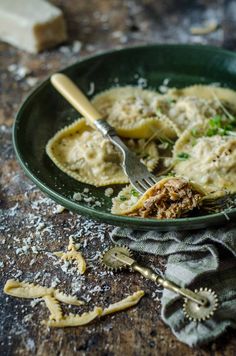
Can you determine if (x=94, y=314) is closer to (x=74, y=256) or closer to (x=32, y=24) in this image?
(x=74, y=256)

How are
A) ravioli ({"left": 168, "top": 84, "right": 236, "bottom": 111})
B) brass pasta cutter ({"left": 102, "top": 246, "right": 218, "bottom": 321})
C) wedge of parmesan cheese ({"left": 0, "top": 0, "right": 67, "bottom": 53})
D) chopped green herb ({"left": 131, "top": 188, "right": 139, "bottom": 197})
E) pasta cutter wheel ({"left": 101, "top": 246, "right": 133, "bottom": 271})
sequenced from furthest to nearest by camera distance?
wedge of parmesan cheese ({"left": 0, "top": 0, "right": 67, "bottom": 53})
ravioli ({"left": 168, "top": 84, "right": 236, "bottom": 111})
chopped green herb ({"left": 131, "top": 188, "right": 139, "bottom": 197})
pasta cutter wheel ({"left": 101, "top": 246, "right": 133, "bottom": 271})
brass pasta cutter ({"left": 102, "top": 246, "right": 218, "bottom": 321})

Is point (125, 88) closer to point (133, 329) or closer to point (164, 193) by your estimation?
point (164, 193)

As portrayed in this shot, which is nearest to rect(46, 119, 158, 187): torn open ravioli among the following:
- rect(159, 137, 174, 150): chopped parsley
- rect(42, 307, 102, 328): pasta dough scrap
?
rect(159, 137, 174, 150): chopped parsley

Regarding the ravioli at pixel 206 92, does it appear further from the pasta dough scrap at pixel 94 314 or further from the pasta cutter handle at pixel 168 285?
the pasta dough scrap at pixel 94 314

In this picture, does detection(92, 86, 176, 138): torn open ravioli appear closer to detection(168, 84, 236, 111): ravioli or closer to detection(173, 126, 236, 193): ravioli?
detection(168, 84, 236, 111): ravioli

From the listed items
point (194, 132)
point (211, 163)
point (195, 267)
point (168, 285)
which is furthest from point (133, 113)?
point (168, 285)

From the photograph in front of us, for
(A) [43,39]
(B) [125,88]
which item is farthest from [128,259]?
(A) [43,39]
